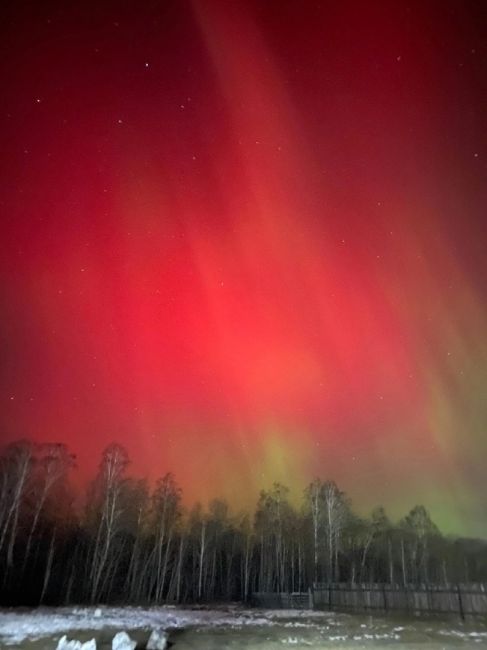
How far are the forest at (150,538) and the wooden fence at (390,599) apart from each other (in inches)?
192

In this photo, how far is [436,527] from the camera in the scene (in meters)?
74.6

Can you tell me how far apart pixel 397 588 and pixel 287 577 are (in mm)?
41154

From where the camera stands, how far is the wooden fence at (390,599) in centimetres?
2911

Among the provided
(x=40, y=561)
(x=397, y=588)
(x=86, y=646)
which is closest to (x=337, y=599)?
(x=397, y=588)

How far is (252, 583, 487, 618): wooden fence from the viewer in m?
29.1

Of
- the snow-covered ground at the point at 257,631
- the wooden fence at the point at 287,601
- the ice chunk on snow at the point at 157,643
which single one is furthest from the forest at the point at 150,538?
the ice chunk on snow at the point at 157,643

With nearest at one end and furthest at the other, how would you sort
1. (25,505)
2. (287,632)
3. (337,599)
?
1. (287,632)
2. (337,599)
3. (25,505)

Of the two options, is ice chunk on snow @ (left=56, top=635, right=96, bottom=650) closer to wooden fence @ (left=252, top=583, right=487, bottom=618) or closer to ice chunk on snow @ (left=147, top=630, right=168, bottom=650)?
ice chunk on snow @ (left=147, top=630, right=168, bottom=650)

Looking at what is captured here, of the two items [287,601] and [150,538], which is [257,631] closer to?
[287,601]

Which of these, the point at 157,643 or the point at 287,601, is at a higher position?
the point at 287,601

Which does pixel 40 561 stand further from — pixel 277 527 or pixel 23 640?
pixel 23 640

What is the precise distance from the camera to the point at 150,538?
5934cm

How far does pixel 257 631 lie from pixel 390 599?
1644 centimetres

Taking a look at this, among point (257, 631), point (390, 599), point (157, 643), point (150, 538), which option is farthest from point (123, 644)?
point (150, 538)
